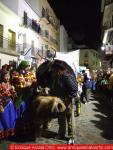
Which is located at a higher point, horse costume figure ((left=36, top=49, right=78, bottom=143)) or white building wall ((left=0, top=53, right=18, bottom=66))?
white building wall ((left=0, top=53, right=18, bottom=66))

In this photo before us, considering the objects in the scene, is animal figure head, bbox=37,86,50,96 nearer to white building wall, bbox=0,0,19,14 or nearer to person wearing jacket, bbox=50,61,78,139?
person wearing jacket, bbox=50,61,78,139

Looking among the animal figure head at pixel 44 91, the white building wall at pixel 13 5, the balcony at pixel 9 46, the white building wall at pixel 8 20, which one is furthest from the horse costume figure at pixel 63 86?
the white building wall at pixel 13 5

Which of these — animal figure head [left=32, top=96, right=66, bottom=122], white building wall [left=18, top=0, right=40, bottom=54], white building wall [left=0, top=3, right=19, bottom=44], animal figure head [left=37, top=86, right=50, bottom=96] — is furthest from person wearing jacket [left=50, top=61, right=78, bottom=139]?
white building wall [left=18, top=0, right=40, bottom=54]

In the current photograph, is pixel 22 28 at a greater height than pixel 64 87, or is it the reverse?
pixel 22 28

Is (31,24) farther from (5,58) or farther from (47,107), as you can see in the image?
(47,107)

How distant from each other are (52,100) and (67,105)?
0.68 meters

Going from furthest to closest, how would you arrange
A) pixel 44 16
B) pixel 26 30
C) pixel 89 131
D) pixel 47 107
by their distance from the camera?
pixel 44 16 → pixel 26 30 → pixel 89 131 → pixel 47 107

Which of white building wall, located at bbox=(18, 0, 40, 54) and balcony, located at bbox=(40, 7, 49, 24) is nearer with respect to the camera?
white building wall, located at bbox=(18, 0, 40, 54)

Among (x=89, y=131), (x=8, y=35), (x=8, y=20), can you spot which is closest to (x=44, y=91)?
(x=89, y=131)

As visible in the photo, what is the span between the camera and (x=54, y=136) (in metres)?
7.80

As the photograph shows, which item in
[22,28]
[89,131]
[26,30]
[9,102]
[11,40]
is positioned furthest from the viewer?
[26,30]

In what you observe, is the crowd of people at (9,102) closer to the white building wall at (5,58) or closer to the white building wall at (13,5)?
the white building wall at (5,58)

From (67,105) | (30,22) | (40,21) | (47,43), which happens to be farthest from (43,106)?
(47,43)

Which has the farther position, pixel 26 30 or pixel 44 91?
pixel 26 30
